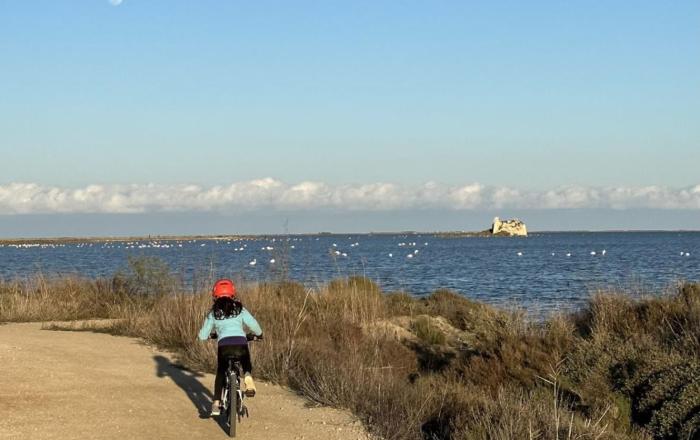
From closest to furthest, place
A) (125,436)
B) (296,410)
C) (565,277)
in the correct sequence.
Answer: (125,436), (296,410), (565,277)

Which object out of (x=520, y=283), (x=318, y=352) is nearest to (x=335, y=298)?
(x=318, y=352)

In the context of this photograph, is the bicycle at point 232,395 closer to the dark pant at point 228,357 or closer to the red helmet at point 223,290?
the dark pant at point 228,357

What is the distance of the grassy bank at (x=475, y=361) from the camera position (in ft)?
30.7

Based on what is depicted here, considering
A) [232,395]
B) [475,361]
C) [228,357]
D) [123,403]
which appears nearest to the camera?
[232,395]

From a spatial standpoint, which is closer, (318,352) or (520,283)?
(318,352)

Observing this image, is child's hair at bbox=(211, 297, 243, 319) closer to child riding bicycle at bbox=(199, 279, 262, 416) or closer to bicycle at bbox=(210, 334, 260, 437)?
child riding bicycle at bbox=(199, 279, 262, 416)

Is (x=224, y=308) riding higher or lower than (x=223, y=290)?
lower

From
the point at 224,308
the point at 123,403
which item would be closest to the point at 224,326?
the point at 224,308

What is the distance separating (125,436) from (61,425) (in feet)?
2.89

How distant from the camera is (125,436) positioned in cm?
878

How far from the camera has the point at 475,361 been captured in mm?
12867

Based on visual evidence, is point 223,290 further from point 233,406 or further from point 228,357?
point 233,406

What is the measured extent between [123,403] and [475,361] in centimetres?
541

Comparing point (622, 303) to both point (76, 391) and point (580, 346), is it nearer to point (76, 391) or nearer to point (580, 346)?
point (580, 346)
